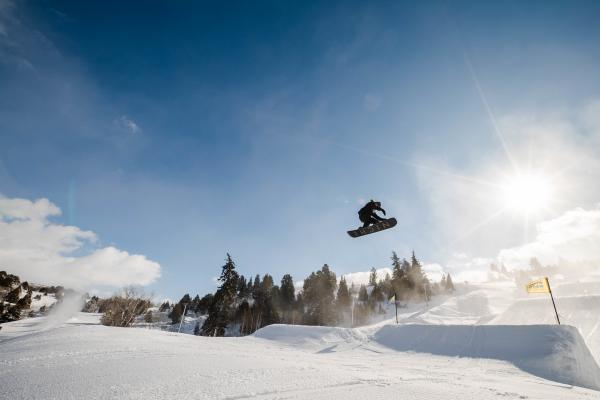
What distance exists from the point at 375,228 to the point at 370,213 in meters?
0.63

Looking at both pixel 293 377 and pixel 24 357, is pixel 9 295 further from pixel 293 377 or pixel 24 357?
pixel 293 377

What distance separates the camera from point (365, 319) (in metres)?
73.9

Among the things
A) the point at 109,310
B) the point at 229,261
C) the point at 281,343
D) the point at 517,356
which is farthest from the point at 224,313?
the point at 517,356

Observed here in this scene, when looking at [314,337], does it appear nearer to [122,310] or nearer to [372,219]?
[372,219]

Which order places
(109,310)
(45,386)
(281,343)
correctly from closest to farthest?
1. (45,386)
2. (281,343)
3. (109,310)

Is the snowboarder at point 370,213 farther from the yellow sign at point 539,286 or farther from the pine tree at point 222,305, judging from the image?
the pine tree at point 222,305

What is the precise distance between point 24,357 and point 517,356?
71.9 ft

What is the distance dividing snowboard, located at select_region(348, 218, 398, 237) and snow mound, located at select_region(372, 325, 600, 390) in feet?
37.0

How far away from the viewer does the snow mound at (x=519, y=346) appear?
13672 mm

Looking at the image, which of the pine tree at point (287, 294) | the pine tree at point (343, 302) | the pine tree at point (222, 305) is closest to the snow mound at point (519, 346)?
the pine tree at point (222, 305)

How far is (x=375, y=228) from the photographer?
10.4 meters

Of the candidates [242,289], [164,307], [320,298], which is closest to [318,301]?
[320,298]

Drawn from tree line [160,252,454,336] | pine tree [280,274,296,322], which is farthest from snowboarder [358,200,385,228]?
pine tree [280,274,296,322]

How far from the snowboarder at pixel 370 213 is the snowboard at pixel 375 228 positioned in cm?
16
